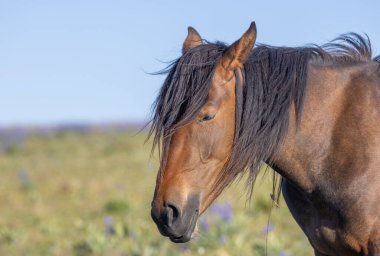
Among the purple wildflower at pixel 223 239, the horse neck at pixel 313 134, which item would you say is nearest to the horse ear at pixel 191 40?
the horse neck at pixel 313 134

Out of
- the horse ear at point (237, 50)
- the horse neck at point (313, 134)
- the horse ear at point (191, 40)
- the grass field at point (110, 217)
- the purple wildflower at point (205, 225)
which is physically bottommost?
the grass field at point (110, 217)

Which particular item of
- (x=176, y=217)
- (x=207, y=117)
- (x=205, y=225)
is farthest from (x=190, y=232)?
(x=205, y=225)

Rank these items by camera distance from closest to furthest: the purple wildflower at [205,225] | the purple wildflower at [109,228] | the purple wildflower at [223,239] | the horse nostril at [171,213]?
the horse nostril at [171,213] → the purple wildflower at [223,239] → the purple wildflower at [205,225] → the purple wildflower at [109,228]

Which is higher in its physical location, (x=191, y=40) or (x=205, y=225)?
(x=191, y=40)

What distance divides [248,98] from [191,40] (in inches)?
26.0

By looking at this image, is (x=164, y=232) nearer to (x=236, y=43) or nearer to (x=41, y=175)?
(x=236, y=43)

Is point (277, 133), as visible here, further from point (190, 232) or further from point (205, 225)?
point (205, 225)

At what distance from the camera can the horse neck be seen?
4.15 metres

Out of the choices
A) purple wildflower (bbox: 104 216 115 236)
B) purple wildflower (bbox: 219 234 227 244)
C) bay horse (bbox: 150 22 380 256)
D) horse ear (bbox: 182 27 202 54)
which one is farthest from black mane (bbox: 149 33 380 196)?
purple wildflower (bbox: 104 216 115 236)

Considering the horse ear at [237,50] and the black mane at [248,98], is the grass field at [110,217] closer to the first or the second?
the black mane at [248,98]

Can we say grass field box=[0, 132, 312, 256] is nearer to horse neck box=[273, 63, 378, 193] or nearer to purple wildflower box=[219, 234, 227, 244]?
purple wildflower box=[219, 234, 227, 244]

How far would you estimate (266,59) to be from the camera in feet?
13.5

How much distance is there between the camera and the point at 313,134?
164 inches

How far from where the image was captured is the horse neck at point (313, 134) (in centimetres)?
415
